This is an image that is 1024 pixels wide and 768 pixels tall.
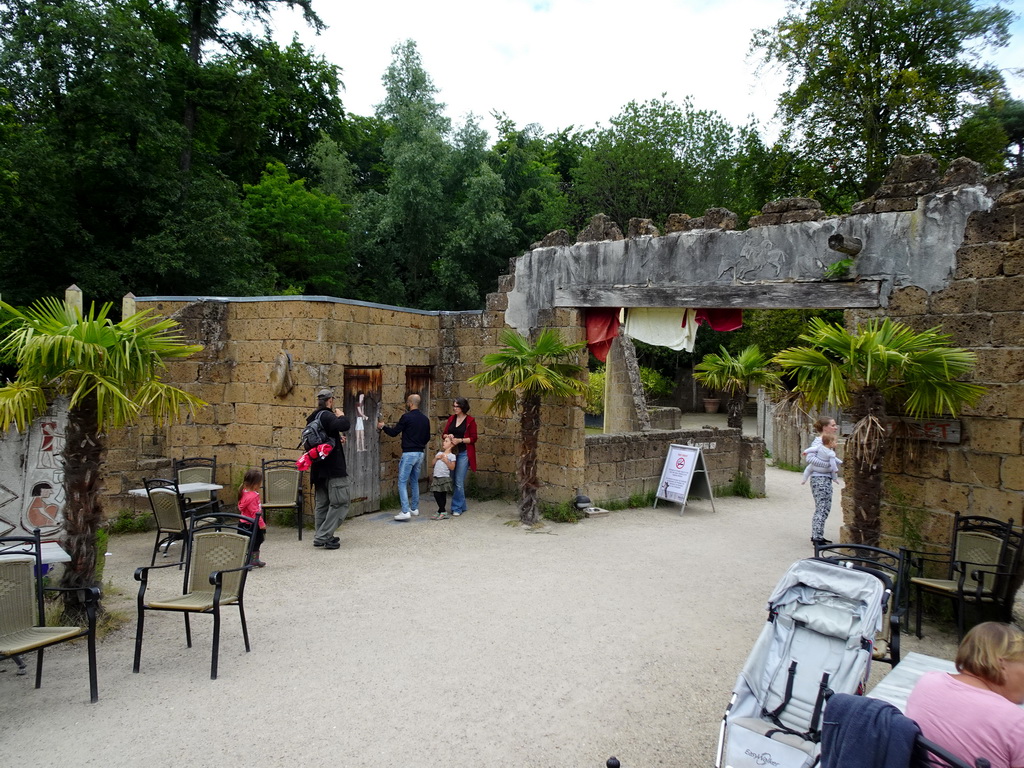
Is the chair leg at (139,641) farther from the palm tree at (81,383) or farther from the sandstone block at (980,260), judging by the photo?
the sandstone block at (980,260)

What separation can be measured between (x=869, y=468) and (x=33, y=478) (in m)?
7.92

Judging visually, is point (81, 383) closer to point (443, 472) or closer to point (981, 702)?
point (443, 472)

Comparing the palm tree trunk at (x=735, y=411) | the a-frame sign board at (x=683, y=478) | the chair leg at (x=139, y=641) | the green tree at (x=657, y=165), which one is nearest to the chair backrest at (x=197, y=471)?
the chair leg at (x=139, y=641)

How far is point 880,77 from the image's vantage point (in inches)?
826

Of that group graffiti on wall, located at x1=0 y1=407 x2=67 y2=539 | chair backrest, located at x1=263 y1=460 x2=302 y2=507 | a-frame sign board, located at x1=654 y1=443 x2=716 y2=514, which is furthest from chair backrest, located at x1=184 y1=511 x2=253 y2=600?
a-frame sign board, located at x1=654 y1=443 x2=716 y2=514

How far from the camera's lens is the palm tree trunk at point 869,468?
6.50 metres

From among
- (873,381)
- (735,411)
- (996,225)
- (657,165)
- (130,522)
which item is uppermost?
(657,165)

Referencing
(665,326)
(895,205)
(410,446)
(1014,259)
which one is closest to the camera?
(1014,259)

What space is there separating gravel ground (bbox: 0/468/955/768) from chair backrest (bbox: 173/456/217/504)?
3.11ft

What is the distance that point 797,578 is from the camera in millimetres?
4434

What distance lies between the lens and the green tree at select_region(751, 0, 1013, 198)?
2059cm

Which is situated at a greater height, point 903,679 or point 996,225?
point 996,225

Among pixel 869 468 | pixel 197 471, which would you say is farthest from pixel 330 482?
pixel 869 468

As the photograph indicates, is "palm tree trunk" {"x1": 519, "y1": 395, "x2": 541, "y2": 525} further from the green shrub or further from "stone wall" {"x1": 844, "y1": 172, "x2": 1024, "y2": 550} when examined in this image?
"stone wall" {"x1": 844, "y1": 172, "x2": 1024, "y2": 550}
